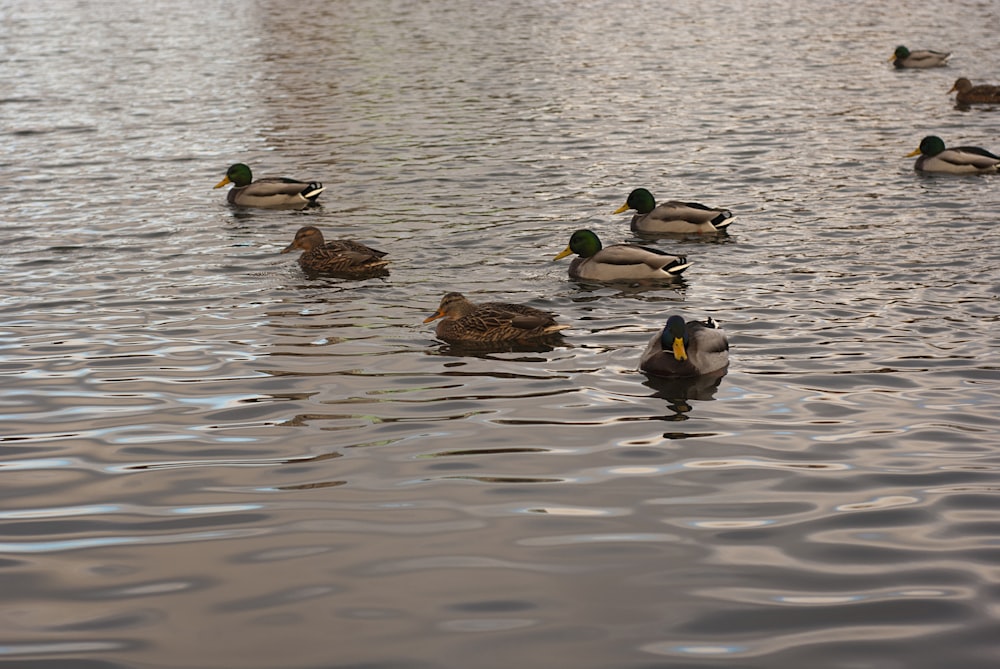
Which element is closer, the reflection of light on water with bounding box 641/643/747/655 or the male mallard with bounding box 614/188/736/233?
the reflection of light on water with bounding box 641/643/747/655

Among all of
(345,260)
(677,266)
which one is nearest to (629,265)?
(677,266)

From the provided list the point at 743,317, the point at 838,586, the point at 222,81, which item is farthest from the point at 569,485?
the point at 222,81

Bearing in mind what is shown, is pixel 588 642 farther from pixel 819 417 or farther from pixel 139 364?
pixel 139 364

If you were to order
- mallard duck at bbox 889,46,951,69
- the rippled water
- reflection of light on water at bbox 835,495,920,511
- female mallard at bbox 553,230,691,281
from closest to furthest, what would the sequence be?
the rippled water < reflection of light on water at bbox 835,495,920,511 < female mallard at bbox 553,230,691,281 < mallard duck at bbox 889,46,951,69

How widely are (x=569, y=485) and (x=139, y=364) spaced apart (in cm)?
491

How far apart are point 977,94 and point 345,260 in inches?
677

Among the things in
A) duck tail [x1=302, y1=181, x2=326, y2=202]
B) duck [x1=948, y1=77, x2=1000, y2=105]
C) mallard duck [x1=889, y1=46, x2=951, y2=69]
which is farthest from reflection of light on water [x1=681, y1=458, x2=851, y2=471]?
mallard duck [x1=889, y1=46, x2=951, y2=69]

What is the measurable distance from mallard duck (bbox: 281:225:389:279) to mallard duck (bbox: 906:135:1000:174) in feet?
31.2

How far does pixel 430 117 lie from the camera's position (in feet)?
87.9

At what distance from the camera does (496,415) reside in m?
9.98

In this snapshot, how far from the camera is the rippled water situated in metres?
6.66

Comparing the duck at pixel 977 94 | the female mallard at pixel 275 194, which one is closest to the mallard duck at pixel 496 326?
the female mallard at pixel 275 194

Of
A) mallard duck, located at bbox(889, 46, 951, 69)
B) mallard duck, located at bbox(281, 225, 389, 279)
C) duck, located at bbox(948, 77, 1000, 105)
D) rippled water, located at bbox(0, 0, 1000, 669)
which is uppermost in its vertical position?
mallard duck, located at bbox(889, 46, 951, 69)

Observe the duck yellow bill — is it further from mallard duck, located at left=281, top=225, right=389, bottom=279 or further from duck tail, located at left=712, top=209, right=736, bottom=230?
duck tail, located at left=712, top=209, right=736, bottom=230
